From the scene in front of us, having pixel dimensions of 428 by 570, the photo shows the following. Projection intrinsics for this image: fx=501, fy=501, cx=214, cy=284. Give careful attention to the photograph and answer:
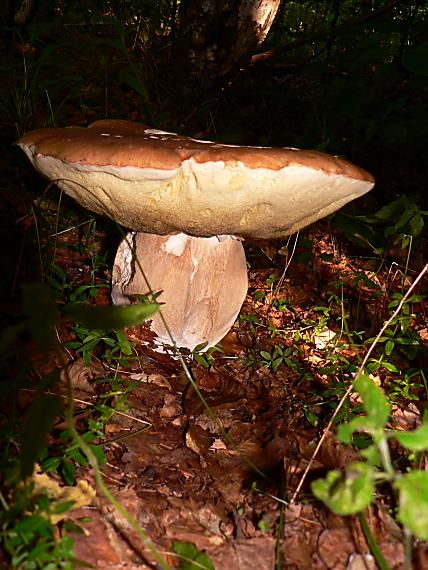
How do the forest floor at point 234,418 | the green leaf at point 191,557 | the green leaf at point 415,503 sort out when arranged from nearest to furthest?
the green leaf at point 415,503, the green leaf at point 191,557, the forest floor at point 234,418

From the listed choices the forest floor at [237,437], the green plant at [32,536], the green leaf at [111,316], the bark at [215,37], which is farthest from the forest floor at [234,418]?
the bark at [215,37]

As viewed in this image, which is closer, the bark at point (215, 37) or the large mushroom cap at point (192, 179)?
the large mushroom cap at point (192, 179)

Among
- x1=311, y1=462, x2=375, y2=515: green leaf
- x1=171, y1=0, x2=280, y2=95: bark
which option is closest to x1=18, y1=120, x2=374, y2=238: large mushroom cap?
x1=311, y1=462, x2=375, y2=515: green leaf

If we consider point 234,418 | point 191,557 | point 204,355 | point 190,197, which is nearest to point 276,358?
point 204,355

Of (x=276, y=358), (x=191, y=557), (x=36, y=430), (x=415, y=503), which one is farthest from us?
(x=276, y=358)

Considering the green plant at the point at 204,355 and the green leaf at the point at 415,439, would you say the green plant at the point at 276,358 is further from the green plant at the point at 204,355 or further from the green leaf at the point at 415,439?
the green leaf at the point at 415,439

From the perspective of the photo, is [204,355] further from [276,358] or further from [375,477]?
[375,477]
